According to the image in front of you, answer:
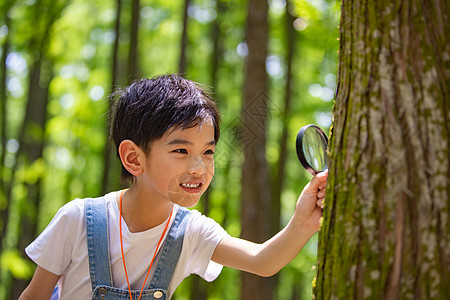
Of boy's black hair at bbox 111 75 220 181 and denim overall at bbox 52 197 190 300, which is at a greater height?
boy's black hair at bbox 111 75 220 181

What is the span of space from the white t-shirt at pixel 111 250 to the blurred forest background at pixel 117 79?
6.64 meters

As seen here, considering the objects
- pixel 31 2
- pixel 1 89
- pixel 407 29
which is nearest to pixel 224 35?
pixel 31 2

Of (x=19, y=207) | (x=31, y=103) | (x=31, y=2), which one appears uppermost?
(x=31, y=2)

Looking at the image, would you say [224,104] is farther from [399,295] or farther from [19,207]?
[399,295]

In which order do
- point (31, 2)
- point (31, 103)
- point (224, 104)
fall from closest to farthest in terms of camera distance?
point (31, 2)
point (31, 103)
point (224, 104)

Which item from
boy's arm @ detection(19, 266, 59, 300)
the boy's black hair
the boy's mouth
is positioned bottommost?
boy's arm @ detection(19, 266, 59, 300)

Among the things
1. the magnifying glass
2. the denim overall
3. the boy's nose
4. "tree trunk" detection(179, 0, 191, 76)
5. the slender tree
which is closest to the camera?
the magnifying glass

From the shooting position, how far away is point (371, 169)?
4.90 feet

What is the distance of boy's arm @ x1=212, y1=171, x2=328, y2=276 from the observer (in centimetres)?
205

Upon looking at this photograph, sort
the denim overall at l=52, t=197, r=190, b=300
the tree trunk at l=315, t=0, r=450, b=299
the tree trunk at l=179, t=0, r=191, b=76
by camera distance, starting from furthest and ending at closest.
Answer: the tree trunk at l=179, t=0, r=191, b=76
the denim overall at l=52, t=197, r=190, b=300
the tree trunk at l=315, t=0, r=450, b=299

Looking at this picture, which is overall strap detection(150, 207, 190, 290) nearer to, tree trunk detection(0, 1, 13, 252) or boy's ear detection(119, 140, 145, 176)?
boy's ear detection(119, 140, 145, 176)

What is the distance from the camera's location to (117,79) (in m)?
11.0

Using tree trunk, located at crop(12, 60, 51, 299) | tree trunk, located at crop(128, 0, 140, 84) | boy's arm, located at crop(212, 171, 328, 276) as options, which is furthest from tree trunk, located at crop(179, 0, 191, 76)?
boy's arm, located at crop(212, 171, 328, 276)

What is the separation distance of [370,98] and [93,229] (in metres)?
1.54
